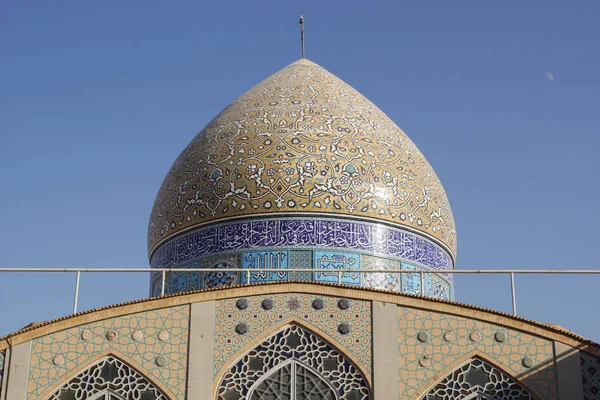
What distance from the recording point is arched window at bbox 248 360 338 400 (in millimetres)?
9633

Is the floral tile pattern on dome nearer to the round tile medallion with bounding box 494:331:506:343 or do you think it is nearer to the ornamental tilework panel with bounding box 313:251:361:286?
the ornamental tilework panel with bounding box 313:251:361:286

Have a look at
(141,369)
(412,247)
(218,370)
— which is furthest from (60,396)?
(412,247)

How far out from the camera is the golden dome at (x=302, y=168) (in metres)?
12.6

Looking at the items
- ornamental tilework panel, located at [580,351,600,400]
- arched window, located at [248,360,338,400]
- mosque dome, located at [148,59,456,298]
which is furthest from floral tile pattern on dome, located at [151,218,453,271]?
ornamental tilework panel, located at [580,351,600,400]

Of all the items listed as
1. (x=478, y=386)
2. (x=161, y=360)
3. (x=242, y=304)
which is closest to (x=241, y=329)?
(x=242, y=304)

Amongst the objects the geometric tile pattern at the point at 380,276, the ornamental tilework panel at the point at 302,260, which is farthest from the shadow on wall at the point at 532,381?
the ornamental tilework panel at the point at 302,260

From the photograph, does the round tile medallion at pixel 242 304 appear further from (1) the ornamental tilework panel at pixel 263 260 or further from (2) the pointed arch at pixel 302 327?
(1) the ornamental tilework panel at pixel 263 260

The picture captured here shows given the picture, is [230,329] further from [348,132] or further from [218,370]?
[348,132]

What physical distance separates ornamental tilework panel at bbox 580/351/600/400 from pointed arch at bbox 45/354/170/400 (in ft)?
11.8

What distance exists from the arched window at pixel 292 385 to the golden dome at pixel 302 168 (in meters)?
3.04

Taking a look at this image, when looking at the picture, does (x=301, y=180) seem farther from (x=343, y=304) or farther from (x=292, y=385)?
(x=292, y=385)

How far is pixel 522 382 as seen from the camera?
31.8 ft

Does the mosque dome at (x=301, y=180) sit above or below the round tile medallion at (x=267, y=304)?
above

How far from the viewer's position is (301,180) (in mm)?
12633
